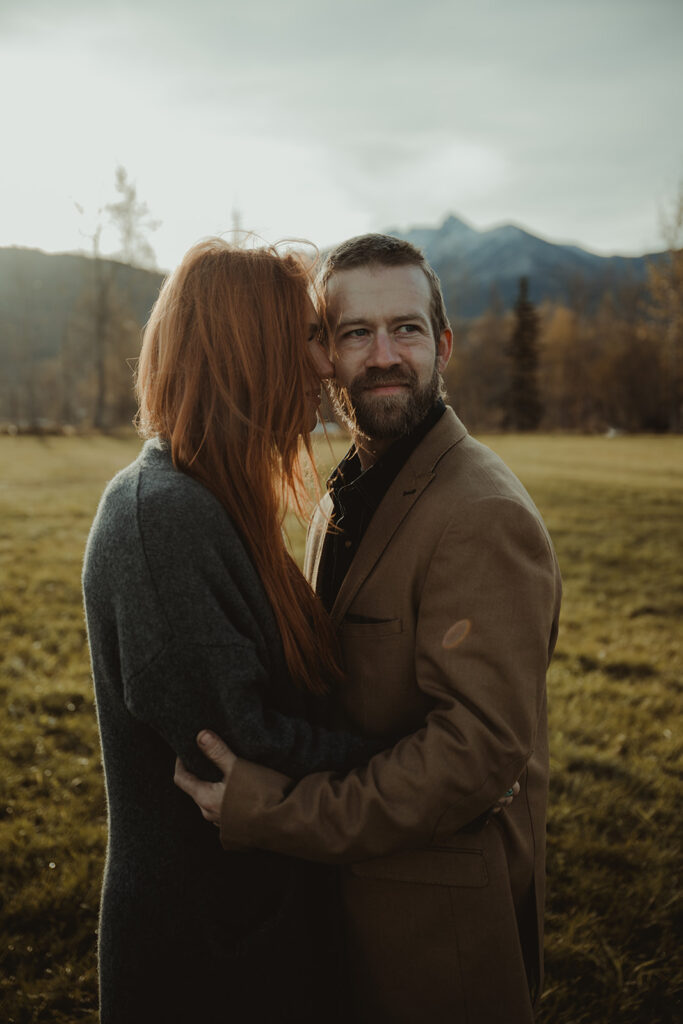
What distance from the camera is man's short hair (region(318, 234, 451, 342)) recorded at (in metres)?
2.46

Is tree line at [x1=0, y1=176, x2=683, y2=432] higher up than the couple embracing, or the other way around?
tree line at [x1=0, y1=176, x2=683, y2=432]

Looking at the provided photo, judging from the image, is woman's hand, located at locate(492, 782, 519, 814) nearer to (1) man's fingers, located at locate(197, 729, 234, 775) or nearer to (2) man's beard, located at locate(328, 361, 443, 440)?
(1) man's fingers, located at locate(197, 729, 234, 775)

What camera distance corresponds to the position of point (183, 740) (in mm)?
1583

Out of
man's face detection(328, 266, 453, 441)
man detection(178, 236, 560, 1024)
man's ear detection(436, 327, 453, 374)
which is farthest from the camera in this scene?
man's ear detection(436, 327, 453, 374)

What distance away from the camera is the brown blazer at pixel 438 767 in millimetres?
1634

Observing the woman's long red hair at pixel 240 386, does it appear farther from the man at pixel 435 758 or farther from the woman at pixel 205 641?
the man at pixel 435 758

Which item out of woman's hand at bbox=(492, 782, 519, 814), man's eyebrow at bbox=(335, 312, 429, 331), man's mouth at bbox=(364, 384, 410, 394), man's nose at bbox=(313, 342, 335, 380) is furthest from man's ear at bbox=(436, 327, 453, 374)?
woman's hand at bbox=(492, 782, 519, 814)

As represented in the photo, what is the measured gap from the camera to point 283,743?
1646 millimetres

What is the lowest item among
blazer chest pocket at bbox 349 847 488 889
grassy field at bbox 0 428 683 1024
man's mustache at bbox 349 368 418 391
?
grassy field at bbox 0 428 683 1024

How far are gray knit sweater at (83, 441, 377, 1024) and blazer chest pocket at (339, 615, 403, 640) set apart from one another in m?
0.26

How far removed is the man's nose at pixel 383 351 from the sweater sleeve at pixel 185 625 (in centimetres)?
104

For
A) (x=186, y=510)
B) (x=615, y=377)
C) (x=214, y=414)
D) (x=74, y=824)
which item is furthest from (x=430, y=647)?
(x=615, y=377)

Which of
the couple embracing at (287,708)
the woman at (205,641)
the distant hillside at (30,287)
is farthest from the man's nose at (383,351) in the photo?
the distant hillside at (30,287)

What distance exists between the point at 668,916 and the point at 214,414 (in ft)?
10.7
